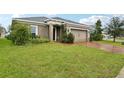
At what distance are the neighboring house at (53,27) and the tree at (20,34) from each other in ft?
0.89

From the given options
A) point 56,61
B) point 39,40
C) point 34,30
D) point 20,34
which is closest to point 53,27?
point 34,30

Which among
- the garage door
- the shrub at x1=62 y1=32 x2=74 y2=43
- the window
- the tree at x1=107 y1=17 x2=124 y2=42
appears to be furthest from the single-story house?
the tree at x1=107 y1=17 x2=124 y2=42

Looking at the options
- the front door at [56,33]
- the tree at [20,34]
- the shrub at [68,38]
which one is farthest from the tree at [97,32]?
the tree at [20,34]

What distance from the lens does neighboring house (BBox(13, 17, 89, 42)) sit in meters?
7.58

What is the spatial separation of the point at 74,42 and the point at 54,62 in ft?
4.25

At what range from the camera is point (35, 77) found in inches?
259

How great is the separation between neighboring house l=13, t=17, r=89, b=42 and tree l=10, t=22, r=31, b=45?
27 cm

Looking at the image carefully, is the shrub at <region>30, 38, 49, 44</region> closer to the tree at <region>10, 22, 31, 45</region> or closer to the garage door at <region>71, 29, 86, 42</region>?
the tree at <region>10, 22, 31, 45</region>

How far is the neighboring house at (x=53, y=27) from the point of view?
24.9 feet

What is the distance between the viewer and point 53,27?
8.42m

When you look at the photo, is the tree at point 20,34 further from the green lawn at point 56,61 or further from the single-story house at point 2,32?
the single-story house at point 2,32

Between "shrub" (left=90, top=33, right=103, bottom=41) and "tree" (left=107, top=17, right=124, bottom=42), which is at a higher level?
"tree" (left=107, top=17, right=124, bottom=42)
